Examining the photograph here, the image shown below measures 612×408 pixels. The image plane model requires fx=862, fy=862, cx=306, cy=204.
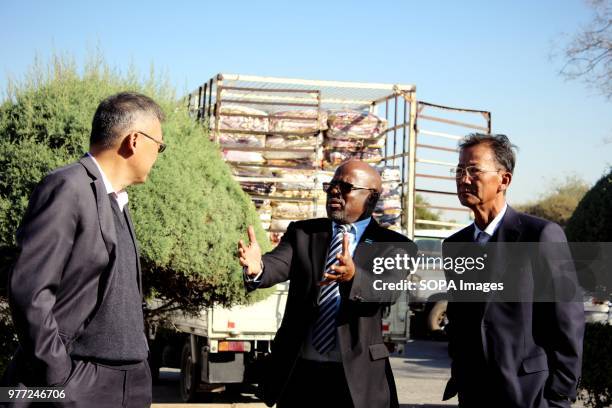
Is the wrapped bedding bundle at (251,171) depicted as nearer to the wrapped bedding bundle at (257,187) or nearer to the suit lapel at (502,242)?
the wrapped bedding bundle at (257,187)

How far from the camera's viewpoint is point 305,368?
15.7 feet

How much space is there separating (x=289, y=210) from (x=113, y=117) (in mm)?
8366

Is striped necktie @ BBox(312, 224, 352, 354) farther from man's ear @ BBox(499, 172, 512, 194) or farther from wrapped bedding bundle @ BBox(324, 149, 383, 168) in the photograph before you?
wrapped bedding bundle @ BBox(324, 149, 383, 168)

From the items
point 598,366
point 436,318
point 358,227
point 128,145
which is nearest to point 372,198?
point 358,227

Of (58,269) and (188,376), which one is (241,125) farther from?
(58,269)

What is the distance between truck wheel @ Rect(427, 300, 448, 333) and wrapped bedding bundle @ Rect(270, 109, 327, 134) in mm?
8184

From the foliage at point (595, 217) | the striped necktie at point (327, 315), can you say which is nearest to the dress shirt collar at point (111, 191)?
the striped necktie at point (327, 315)

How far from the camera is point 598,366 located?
309 inches

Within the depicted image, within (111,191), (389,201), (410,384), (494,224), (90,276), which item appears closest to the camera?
(90,276)

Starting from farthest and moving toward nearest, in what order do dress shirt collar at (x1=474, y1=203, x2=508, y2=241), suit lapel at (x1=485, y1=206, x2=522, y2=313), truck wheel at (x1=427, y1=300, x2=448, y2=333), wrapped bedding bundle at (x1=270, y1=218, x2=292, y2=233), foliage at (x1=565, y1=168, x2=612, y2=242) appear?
truck wheel at (x1=427, y1=300, x2=448, y2=333) < wrapped bedding bundle at (x1=270, y1=218, x2=292, y2=233) < foliage at (x1=565, y1=168, x2=612, y2=242) < dress shirt collar at (x1=474, y1=203, x2=508, y2=241) < suit lapel at (x1=485, y1=206, x2=522, y2=313)

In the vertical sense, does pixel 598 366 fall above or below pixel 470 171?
below

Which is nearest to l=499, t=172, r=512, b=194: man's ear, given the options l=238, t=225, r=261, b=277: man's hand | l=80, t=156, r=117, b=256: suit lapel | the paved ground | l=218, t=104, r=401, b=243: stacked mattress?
l=238, t=225, r=261, b=277: man's hand

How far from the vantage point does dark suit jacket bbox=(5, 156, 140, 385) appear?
3.09m

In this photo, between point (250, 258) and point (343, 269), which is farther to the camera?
point (250, 258)
